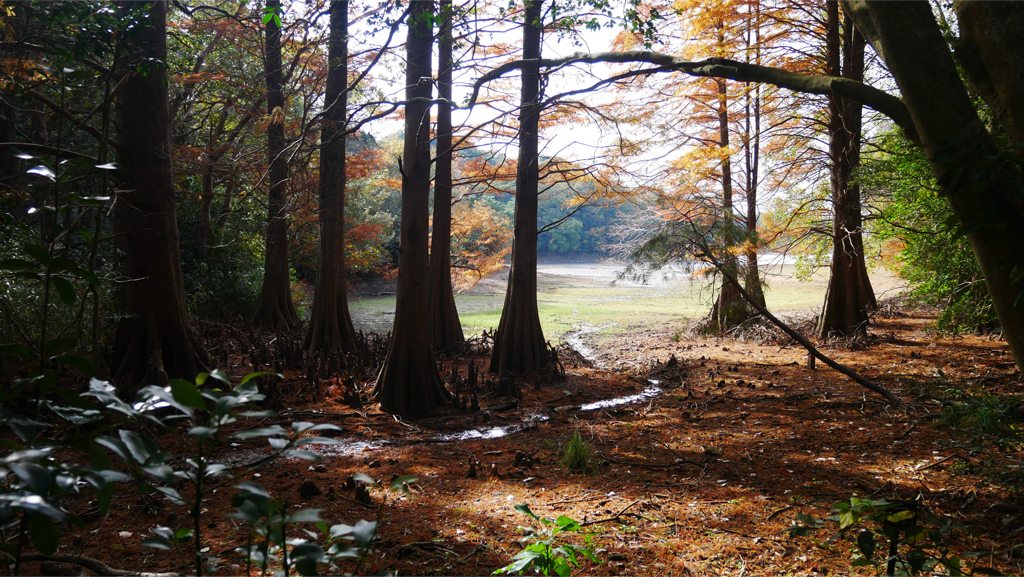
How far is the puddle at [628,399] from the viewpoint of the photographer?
607 cm

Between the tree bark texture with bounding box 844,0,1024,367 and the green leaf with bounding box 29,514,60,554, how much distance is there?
2537 mm

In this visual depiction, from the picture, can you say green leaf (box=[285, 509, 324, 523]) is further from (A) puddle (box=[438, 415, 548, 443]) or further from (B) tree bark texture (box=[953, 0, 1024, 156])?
(A) puddle (box=[438, 415, 548, 443])

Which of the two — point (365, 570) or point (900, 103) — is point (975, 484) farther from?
point (365, 570)

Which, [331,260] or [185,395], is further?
[331,260]

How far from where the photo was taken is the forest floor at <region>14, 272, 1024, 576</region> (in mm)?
2402

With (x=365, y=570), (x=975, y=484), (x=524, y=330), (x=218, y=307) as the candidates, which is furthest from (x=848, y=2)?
(x=218, y=307)

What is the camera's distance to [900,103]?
2.27 meters

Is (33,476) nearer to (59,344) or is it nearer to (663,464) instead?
(59,344)

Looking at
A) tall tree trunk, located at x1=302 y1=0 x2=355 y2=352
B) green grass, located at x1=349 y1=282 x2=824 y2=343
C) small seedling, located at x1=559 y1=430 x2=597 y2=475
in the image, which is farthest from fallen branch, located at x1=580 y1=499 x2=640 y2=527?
Answer: green grass, located at x1=349 y1=282 x2=824 y2=343

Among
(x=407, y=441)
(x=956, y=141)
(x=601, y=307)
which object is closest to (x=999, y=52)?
(x=956, y=141)

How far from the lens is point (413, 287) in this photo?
570 cm

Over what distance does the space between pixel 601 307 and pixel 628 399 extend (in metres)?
14.1

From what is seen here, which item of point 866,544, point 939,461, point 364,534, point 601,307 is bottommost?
point 601,307

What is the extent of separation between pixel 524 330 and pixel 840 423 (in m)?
4.16
